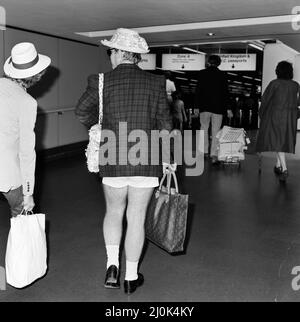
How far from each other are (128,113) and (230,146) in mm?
5897

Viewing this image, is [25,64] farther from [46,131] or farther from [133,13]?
[46,131]

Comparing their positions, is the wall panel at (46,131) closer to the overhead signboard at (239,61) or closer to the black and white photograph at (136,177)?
the black and white photograph at (136,177)

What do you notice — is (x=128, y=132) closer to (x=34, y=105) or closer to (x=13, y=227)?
(x=34, y=105)

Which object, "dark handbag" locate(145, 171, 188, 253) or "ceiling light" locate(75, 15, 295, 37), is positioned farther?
"ceiling light" locate(75, 15, 295, 37)

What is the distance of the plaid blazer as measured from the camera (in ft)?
8.84

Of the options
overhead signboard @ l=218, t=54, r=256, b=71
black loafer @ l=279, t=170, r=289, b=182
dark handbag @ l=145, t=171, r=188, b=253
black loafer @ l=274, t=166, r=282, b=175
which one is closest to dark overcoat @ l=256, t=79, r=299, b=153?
black loafer @ l=279, t=170, r=289, b=182

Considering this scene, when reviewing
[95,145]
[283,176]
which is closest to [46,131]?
[283,176]

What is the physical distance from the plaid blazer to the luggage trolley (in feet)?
18.5

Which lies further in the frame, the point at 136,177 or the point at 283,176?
the point at 283,176

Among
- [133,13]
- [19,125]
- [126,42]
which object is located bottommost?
[19,125]

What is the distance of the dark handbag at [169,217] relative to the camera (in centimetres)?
303

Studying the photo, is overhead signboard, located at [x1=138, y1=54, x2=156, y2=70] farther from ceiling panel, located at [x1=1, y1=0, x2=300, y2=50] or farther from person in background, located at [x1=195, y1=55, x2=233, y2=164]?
person in background, located at [x1=195, y1=55, x2=233, y2=164]

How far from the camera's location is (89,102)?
2.73m

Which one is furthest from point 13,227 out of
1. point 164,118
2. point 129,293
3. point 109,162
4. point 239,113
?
point 239,113
